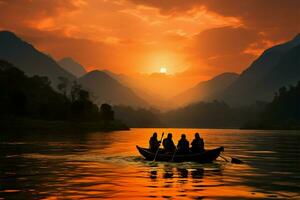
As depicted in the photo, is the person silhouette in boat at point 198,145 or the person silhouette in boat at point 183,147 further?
the person silhouette in boat at point 198,145

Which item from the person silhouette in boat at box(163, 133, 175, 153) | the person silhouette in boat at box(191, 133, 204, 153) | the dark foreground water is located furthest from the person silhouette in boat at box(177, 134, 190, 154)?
the dark foreground water

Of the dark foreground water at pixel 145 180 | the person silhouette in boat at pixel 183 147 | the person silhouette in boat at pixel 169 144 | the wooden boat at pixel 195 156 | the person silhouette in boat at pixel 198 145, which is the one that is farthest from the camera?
the person silhouette in boat at pixel 169 144

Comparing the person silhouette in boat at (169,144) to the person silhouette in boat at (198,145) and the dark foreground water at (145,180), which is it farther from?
the dark foreground water at (145,180)

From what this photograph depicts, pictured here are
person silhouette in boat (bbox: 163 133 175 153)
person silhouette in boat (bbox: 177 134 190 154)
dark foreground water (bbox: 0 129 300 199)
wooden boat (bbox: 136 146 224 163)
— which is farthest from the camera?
person silhouette in boat (bbox: 163 133 175 153)

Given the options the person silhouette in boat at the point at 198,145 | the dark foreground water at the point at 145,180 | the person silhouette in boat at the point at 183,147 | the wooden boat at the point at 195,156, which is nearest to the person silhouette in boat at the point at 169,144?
the wooden boat at the point at 195,156

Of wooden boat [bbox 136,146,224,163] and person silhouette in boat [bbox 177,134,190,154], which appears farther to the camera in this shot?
person silhouette in boat [bbox 177,134,190,154]

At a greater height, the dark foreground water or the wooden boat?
the wooden boat

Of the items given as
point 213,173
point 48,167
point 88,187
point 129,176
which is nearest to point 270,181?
point 213,173

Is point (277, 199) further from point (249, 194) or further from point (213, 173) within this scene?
point (213, 173)

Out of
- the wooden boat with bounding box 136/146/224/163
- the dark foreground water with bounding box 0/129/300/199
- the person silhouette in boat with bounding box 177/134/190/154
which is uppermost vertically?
the person silhouette in boat with bounding box 177/134/190/154

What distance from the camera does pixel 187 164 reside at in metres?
47.4

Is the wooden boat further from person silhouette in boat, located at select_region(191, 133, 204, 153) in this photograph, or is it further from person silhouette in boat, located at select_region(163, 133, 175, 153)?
person silhouette in boat, located at select_region(191, 133, 204, 153)

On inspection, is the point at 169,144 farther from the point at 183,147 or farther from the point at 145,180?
the point at 145,180

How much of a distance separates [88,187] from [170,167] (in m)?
16.4
